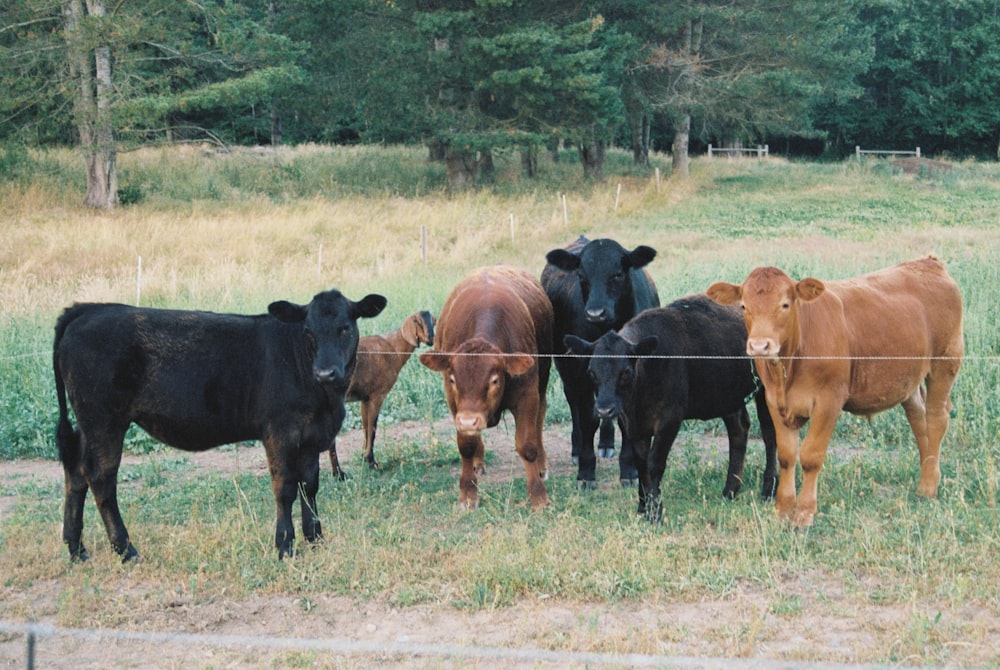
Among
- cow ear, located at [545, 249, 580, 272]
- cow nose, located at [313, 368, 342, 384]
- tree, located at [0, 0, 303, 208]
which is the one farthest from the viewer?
tree, located at [0, 0, 303, 208]

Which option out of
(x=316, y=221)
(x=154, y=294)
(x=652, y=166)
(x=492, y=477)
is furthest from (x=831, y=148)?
(x=492, y=477)

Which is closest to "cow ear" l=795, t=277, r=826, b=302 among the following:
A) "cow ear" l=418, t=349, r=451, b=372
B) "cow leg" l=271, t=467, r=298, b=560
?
"cow ear" l=418, t=349, r=451, b=372

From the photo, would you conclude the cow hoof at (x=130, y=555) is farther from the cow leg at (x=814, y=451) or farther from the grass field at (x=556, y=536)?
the cow leg at (x=814, y=451)

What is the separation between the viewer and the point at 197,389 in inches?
292

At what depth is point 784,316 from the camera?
728cm

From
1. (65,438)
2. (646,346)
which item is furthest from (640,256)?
(65,438)

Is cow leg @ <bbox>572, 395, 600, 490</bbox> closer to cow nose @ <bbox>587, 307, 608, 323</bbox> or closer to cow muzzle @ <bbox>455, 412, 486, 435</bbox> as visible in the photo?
cow nose @ <bbox>587, 307, 608, 323</bbox>

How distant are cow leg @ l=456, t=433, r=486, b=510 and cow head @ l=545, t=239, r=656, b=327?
6.22 feet

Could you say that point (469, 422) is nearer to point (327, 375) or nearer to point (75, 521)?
point (327, 375)

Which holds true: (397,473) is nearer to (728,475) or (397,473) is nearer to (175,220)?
(728,475)

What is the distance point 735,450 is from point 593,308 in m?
1.76

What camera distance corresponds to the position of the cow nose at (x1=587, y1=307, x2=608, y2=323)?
9.23 m

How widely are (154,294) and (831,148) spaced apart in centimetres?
5528

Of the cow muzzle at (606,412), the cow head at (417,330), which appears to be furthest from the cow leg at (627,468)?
the cow head at (417,330)
